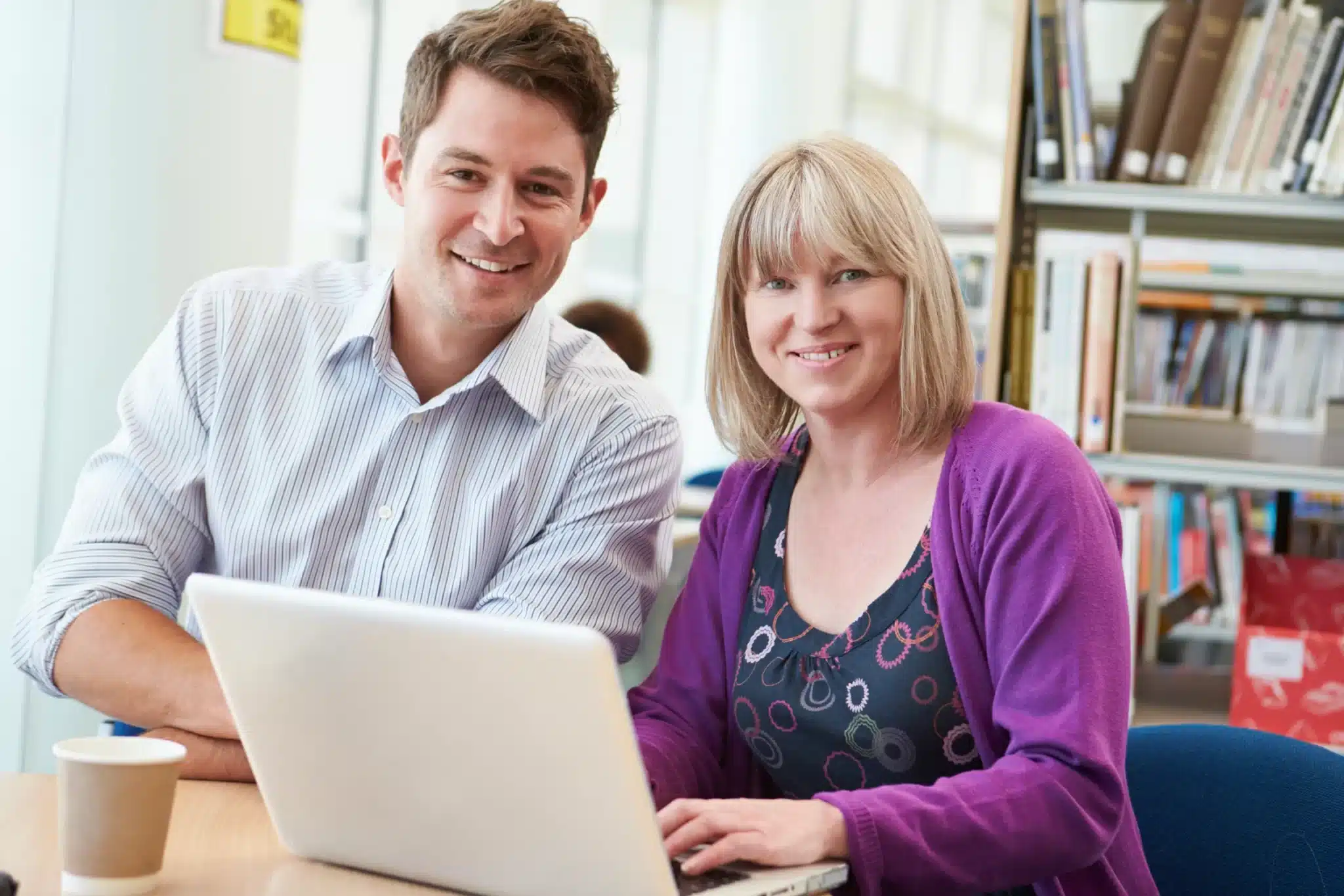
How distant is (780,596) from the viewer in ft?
4.84

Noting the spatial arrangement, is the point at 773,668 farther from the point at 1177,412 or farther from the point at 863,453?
the point at 1177,412

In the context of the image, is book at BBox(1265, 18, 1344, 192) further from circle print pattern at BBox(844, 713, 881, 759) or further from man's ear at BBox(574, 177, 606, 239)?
circle print pattern at BBox(844, 713, 881, 759)

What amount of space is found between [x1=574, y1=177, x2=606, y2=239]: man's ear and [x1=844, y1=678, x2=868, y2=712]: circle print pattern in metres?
0.65

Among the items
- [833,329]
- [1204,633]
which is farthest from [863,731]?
[1204,633]

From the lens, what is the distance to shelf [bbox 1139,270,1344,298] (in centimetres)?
268

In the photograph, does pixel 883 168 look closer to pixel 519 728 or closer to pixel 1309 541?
pixel 519 728

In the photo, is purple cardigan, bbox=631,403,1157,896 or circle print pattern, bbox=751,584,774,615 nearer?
purple cardigan, bbox=631,403,1157,896

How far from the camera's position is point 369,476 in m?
1.62

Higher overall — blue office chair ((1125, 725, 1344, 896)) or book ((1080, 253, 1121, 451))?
book ((1080, 253, 1121, 451))

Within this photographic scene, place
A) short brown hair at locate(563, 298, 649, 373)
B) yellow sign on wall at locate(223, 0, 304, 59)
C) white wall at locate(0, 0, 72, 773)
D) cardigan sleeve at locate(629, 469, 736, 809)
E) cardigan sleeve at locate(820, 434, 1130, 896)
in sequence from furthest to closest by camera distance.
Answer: short brown hair at locate(563, 298, 649, 373), yellow sign on wall at locate(223, 0, 304, 59), white wall at locate(0, 0, 72, 773), cardigan sleeve at locate(629, 469, 736, 809), cardigan sleeve at locate(820, 434, 1130, 896)

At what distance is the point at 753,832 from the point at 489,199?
0.81 m

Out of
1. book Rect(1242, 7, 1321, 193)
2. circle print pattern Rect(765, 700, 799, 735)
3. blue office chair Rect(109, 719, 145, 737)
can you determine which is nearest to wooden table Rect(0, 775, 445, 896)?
blue office chair Rect(109, 719, 145, 737)

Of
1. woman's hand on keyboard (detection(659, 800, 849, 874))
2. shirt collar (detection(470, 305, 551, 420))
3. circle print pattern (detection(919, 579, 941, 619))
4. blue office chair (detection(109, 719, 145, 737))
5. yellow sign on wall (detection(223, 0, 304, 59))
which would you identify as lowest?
blue office chair (detection(109, 719, 145, 737))

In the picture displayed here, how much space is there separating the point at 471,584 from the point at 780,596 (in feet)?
1.13
